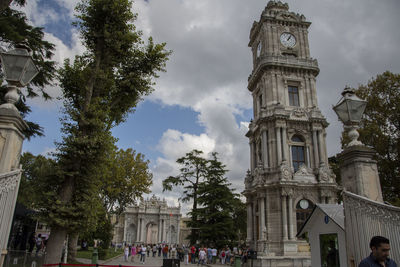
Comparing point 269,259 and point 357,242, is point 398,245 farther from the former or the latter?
point 269,259

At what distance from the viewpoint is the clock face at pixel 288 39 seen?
31.0 m

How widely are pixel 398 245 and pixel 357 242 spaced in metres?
0.67

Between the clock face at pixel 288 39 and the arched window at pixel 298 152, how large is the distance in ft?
33.4

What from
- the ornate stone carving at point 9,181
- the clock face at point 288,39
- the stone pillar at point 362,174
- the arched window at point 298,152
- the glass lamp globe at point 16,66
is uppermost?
the clock face at point 288,39

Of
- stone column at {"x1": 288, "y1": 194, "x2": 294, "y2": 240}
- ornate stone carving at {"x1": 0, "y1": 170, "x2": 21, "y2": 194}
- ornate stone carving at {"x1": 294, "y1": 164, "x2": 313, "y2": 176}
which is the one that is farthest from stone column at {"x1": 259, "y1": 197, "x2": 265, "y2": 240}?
ornate stone carving at {"x1": 0, "y1": 170, "x2": 21, "y2": 194}

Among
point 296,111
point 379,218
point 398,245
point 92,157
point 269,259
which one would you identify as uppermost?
point 296,111

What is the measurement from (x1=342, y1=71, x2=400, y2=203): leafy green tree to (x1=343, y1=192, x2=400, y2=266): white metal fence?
55.9 feet

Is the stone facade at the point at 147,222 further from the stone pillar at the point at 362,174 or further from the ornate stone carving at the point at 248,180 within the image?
the stone pillar at the point at 362,174

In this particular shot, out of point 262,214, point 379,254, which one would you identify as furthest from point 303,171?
point 379,254

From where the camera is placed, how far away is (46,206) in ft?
33.7

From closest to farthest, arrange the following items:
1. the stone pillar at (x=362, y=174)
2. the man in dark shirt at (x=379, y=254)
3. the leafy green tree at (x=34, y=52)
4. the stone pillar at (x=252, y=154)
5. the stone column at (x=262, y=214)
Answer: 1. the man in dark shirt at (x=379, y=254)
2. the stone pillar at (x=362, y=174)
3. the leafy green tree at (x=34, y=52)
4. the stone column at (x=262, y=214)
5. the stone pillar at (x=252, y=154)

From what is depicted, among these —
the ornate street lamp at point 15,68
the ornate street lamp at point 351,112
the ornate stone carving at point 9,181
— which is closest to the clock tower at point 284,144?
the ornate street lamp at point 351,112

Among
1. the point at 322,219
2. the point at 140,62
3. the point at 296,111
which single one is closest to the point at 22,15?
the point at 140,62

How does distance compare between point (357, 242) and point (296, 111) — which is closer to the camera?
point (357, 242)
